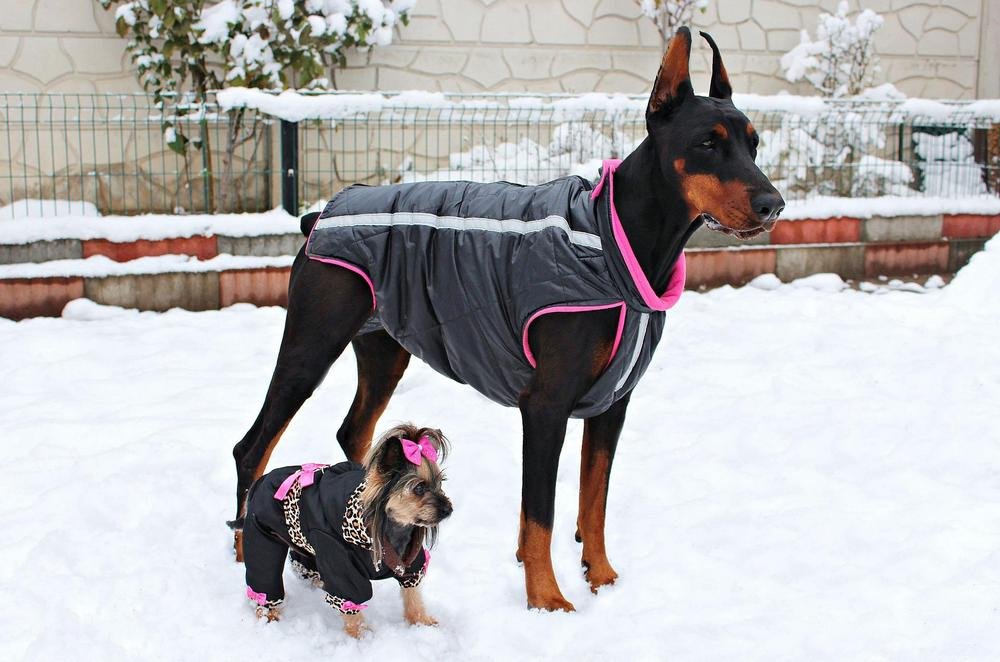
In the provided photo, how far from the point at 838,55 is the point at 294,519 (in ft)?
26.9

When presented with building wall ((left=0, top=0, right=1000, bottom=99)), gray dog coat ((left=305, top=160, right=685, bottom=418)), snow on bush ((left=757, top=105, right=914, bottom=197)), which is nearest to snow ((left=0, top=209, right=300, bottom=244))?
building wall ((left=0, top=0, right=1000, bottom=99))

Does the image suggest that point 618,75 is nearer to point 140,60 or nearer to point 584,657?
point 140,60

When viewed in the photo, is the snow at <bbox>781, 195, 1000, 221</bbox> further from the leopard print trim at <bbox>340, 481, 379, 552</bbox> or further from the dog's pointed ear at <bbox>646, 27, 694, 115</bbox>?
the leopard print trim at <bbox>340, 481, 379, 552</bbox>

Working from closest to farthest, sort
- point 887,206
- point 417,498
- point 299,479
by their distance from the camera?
point 417,498
point 299,479
point 887,206

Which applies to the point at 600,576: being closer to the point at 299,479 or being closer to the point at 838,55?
the point at 299,479

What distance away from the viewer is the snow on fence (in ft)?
24.1

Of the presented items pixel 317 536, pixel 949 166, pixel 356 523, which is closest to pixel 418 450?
pixel 356 523

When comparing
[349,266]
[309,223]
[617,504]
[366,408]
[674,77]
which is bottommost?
[617,504]

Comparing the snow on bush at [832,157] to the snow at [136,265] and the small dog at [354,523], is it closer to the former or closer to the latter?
the snow at [136,265]

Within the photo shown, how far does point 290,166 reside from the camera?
7180 millimetres

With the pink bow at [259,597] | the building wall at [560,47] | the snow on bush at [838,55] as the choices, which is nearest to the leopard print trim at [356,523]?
the pink bow at [259,597]

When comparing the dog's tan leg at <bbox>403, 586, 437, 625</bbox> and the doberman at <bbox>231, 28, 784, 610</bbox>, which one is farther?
the dog's tan leg at <bbox>403, 586, 437, 625</bbox>

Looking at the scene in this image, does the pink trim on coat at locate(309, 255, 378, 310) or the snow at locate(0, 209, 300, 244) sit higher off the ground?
the pink trim on coat at locate(309, 255, 378, 310)

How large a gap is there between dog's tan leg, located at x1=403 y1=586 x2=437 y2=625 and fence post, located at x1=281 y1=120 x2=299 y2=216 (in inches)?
189
